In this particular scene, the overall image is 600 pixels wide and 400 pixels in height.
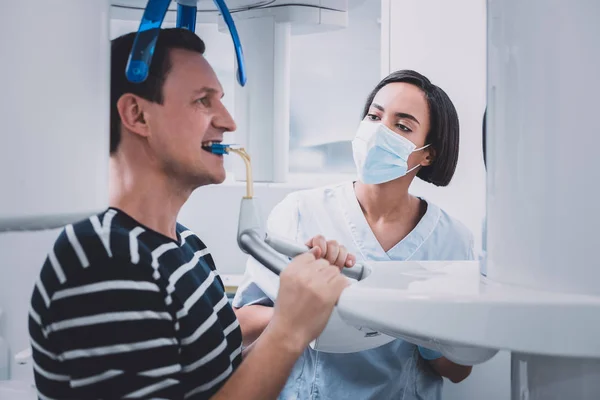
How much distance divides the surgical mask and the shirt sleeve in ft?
2.56

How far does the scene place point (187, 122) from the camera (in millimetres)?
729

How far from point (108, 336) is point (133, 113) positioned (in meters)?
0.29

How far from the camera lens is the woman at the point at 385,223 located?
116 centimetres

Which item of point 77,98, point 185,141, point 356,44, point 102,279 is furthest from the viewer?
point 356,44

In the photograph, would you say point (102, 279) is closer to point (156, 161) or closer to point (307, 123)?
point (156, 161)

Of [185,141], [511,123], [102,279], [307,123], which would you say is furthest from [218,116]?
[307,123]

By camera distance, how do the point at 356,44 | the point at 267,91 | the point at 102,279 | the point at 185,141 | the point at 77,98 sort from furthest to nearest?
the point at 356,44 → the point at 267,91 → the point at 185,141 → the point at 102,279 → the point at 77,98

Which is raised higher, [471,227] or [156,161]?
[156,161]

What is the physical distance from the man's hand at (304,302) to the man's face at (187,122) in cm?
19

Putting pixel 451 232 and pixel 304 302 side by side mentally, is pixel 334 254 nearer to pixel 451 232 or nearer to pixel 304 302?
pixel 304 302

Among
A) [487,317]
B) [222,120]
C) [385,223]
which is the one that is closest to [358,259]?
[385,223]

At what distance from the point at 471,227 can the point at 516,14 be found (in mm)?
1110

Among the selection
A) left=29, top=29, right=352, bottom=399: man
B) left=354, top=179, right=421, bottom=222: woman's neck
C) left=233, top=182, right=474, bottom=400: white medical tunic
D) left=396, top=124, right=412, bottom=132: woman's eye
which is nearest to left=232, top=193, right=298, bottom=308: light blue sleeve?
left=233, top=182, right=474, bottom=400: white medical tunic

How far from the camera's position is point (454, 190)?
1.55 metres
